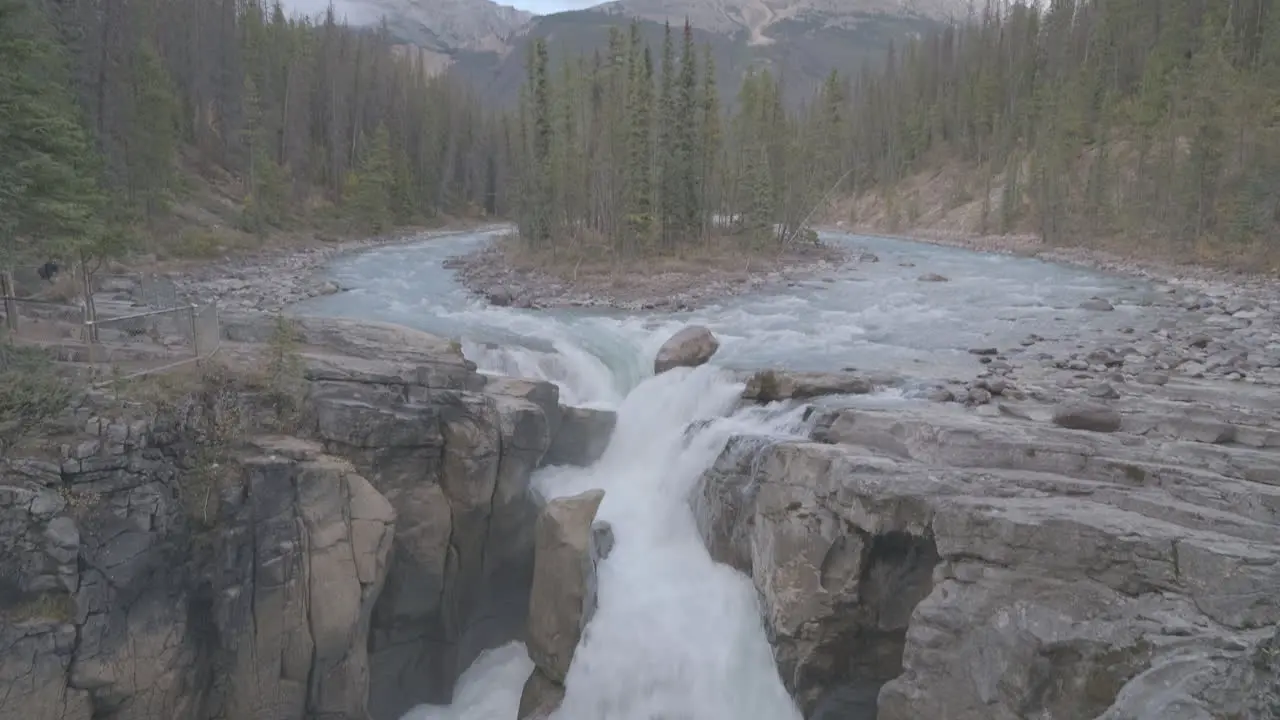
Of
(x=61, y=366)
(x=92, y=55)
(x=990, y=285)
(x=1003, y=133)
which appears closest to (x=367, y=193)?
(x=92, y=55)

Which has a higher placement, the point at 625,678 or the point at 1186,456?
the point at 1186,456

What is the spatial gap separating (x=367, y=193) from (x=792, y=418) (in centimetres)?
5340

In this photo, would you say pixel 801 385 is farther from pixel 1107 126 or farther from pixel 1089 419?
pixel 1107 126

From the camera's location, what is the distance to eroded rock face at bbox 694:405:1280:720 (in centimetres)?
740

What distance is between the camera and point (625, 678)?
12.0 meters

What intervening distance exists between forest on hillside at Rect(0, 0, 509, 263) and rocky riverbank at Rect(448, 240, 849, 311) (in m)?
14.5

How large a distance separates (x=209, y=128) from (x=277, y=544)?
189 feet

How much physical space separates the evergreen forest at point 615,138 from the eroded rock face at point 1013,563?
42.7 ft

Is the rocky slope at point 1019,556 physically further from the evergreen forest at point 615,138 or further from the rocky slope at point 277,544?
the evergreen forest at point 615,138

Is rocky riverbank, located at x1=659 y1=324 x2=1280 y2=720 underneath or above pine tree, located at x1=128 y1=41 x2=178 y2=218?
underneath

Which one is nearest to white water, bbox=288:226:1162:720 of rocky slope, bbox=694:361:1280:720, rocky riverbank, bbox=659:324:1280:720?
rocky riverbank, bbox=659:324:1280:720

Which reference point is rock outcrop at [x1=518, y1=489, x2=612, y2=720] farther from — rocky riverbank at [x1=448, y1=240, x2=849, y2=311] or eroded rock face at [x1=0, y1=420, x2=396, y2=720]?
rocky riverbank at [x1=448, y1=240, x2=849, y2=311]

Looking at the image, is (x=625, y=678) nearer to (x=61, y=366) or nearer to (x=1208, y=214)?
(x=61, y=366)

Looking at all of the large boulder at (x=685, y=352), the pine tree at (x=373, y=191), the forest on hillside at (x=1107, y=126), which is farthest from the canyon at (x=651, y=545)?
the pine tree at (x=373, y=191)
